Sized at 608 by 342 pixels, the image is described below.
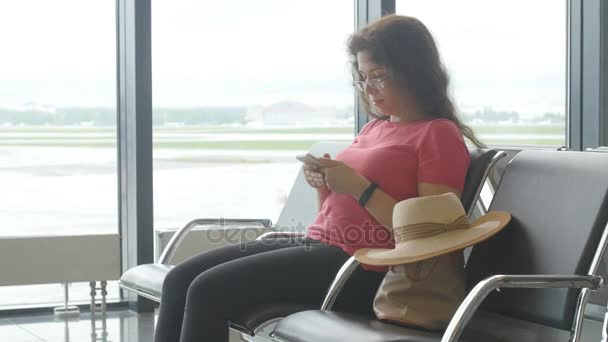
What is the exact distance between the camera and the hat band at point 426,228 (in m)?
2.13

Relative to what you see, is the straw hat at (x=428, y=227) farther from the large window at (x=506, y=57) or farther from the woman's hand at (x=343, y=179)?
the large window at (x=506, y=57)

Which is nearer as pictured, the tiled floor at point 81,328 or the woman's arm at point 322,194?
the woman's arm at point 322,194

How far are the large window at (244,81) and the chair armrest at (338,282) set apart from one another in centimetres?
214

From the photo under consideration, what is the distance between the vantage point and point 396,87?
2.50 meters

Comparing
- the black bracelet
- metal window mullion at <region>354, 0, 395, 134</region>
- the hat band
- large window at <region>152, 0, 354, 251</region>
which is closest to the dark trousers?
the black bracelet

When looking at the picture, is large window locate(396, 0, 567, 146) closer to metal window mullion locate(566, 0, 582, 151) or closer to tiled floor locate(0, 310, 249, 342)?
metal window mullion locate(566, 0, 582, 151)

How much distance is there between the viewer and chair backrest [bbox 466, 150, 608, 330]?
202 centimetres

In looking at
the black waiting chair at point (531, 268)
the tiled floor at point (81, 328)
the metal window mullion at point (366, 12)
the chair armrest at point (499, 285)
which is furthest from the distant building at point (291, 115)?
the chair armrest at point (499, 285)

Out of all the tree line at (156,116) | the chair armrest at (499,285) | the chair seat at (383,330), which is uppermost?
the tree line at (156,116)

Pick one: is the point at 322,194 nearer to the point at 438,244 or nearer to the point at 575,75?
the point at 438,244

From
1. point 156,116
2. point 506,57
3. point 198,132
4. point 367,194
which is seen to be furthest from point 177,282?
point 506,57

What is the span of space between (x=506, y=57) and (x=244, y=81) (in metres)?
1.42

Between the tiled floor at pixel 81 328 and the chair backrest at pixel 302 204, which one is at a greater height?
the chair backrest at pixel 302 204

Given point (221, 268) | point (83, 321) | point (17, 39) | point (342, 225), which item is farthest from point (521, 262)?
point (17, 39)
